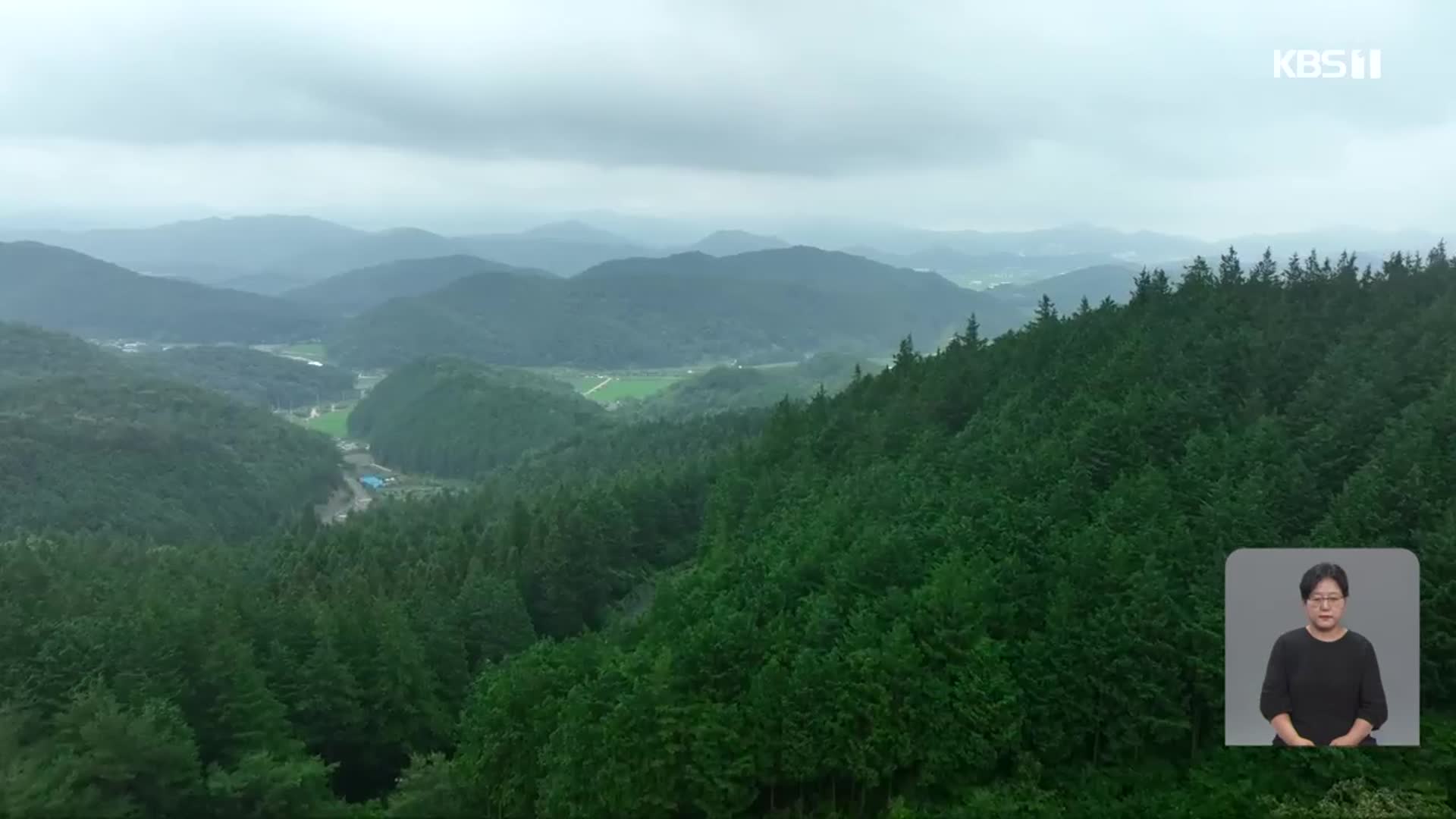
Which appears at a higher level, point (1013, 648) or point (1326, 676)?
point (1326, 676)

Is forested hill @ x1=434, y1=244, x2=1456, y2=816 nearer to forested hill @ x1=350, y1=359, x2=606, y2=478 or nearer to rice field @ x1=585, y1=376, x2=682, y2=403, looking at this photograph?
forested hill @ x1=350, y1=359, x2=606, y2=478

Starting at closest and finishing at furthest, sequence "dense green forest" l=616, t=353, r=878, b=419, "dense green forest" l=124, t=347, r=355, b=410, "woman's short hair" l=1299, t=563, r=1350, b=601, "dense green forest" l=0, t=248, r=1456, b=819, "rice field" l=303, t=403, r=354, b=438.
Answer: "woman's short hair" l=1299, t=563, r=1350, b=601
"dense green forest" l=0, t=248, r=1456, b=819
"dense green forest" l=616, t=353, r=878, b=419
"rice field" l=303, t=403, r=354, b=438
"dense green forest" l=124, t=347, r=355, b=410

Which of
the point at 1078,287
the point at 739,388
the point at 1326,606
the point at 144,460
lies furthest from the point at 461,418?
the point at 1078,287

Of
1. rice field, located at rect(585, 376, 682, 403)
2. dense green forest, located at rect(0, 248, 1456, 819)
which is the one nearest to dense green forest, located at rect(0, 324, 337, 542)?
dense green forest, located at rect(0, 248, 1456, 819)

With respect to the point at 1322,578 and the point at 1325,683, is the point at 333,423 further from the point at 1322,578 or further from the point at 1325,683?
the point at 1325,683

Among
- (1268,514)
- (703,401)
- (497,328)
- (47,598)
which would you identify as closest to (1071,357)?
(1268,514)

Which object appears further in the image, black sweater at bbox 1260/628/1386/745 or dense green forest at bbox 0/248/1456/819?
dense green forest at bbox 0/248/1456/819

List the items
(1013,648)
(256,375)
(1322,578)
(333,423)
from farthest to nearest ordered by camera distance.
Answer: (256,375) < (333,423) < (1013,648) < (1322,578)
